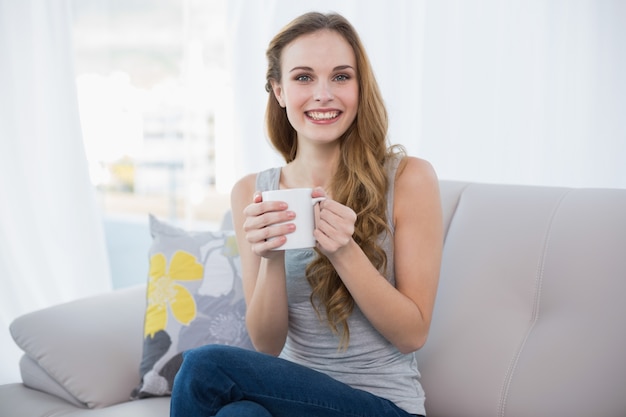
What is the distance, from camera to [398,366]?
1.54 metres

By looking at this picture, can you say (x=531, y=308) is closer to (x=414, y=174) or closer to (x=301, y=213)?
(x=414, y=174)

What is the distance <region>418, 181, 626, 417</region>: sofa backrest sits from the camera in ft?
4.96

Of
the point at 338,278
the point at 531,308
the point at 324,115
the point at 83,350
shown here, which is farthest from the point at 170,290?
the point at 531,308

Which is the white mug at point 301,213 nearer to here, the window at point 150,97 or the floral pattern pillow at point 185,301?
the floral pattern pillow at point 185,301

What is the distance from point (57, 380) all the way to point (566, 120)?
163 centimetres

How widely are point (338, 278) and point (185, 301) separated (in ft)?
1.89

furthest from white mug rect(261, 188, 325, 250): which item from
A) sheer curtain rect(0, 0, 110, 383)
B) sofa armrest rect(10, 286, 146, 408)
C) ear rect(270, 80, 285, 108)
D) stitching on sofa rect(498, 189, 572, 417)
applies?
sheer curtain rect(0, 0, 110, 383)

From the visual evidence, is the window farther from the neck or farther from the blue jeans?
the blue jeans

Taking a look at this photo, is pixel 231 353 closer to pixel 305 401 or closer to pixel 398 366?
pixel 305 401

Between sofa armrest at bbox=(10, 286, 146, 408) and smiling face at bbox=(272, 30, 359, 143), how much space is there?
81cm

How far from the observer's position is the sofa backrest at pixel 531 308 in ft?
4.96

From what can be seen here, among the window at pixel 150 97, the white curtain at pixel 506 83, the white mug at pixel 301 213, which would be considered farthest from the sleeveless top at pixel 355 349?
the window at pixel 150 97

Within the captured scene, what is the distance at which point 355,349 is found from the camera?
1547 millimetres

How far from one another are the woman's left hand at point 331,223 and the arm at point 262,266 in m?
0.08
